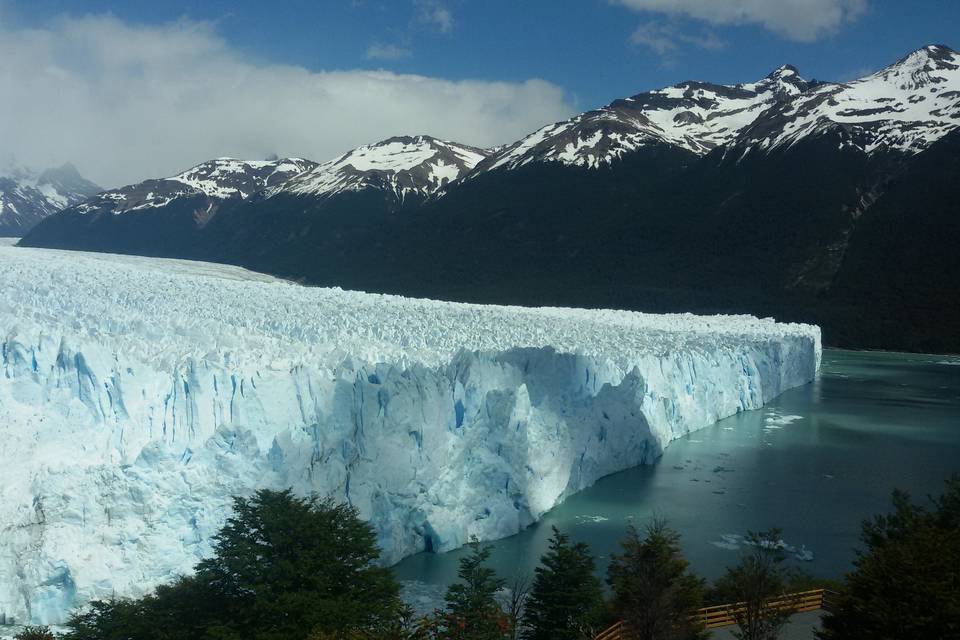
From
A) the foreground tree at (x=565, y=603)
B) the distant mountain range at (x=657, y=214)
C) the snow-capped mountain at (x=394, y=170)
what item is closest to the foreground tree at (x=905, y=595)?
the foreground tree at (x=565, y=603)

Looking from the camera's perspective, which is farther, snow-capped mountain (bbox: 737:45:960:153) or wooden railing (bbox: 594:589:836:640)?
snow-capped mountain (bbox: 737:45:960:153)

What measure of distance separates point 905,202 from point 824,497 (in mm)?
48934

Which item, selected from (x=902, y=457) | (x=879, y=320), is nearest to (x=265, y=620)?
(x=902, y=457)

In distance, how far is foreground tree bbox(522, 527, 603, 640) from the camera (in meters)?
7.93

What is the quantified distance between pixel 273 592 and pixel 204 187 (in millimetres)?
107902

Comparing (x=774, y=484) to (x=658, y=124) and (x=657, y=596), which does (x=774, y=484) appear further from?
(x=658, y=124)

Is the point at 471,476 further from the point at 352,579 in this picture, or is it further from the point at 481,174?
the point at 481,174

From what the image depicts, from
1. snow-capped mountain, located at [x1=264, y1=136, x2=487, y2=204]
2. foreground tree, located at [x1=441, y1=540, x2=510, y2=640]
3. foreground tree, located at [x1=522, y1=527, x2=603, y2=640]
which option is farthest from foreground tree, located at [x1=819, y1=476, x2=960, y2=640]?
snow-capped mountain, located at [x1=264, y1=136, x2=487, y2=204]

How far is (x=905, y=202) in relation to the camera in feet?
185

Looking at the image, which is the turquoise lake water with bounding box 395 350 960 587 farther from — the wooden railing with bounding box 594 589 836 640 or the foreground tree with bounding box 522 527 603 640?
the wooden railing with bounding box 594 589 836 640

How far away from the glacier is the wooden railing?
4.37 metres

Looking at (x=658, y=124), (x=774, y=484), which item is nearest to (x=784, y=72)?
(x=658, y=124)

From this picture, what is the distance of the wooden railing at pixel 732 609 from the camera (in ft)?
24.4

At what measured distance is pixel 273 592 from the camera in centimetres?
653
